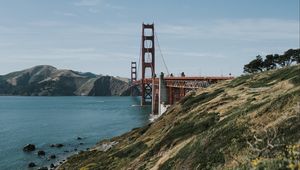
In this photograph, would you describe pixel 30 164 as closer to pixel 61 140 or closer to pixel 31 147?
pixel 31 147

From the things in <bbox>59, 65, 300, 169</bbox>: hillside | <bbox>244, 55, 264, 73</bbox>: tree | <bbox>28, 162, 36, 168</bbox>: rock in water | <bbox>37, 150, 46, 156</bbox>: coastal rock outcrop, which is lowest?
<bbox>28, 162, 36, 168</bbox>: rock in water

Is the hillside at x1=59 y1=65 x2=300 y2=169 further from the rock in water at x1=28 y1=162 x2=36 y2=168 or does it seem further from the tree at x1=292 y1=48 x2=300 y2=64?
the tree at x1=292 y1=48 x2=300 y2=64

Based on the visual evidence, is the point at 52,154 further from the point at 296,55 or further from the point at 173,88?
the point at 173,88

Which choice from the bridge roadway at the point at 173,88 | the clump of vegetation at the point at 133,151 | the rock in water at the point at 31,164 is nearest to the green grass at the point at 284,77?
the clump of vegetation at the point at 133,151

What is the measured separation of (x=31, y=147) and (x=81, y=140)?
11.8 m

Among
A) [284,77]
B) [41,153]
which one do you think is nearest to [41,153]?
[41,153]

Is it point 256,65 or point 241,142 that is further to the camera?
point 256,65

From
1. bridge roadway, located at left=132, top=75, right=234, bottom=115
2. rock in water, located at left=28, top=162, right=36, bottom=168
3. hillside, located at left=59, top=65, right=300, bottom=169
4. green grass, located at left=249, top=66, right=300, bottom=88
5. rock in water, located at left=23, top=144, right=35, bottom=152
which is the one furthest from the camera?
bridge roadway, located at left=132, top=75, right=234, bottom=115

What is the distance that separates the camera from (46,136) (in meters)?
84.3

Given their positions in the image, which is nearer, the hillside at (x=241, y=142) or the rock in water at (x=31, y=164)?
the hillside at (x=241, y=142)

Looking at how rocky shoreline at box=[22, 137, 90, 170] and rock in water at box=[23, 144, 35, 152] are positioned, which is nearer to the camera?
rocky shoreline at box=[22, 137, 90, 170]

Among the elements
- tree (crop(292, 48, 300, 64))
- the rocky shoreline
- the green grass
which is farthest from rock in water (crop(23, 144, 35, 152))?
tree (crop(292, 48, 300, 64))

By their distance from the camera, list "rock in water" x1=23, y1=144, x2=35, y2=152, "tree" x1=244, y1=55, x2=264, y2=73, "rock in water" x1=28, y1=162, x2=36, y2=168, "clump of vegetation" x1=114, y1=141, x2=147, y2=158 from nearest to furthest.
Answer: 1. "clump of vegetation" x1=114, y1=141, x2=147, y2=158
2. "rock in water" x1=28, y1=162, x2=36, y2=168
3. "rock in water" x1=23, y1=144, x2=35, y2=152
4. "tree" x1=244, y1=55, x2=264, y2=73

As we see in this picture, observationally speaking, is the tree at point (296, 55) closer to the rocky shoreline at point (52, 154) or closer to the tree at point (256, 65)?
the tree at point (256, 65)
